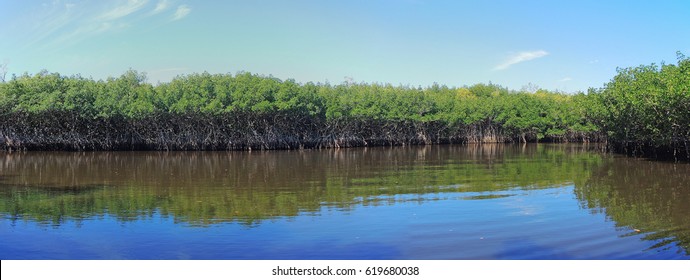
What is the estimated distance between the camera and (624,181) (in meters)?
17.1

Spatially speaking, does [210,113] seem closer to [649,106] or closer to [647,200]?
[649,106]

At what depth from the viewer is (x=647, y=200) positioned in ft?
41.1

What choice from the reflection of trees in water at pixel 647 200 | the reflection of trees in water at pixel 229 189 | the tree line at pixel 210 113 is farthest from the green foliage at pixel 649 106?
the reflection of trees in water at pixel 229 189

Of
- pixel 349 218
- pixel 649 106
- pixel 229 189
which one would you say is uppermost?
pixel 649 106

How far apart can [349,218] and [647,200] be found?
701cm

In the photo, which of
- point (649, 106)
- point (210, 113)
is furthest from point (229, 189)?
point (210, 113)

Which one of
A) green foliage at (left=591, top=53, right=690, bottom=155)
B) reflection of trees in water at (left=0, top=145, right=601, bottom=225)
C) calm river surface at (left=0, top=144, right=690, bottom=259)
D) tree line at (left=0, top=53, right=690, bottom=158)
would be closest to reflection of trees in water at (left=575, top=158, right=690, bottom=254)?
calm river surface at (left=0, top=144, right=690, bottom=259)

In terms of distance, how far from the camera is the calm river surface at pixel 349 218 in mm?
7930

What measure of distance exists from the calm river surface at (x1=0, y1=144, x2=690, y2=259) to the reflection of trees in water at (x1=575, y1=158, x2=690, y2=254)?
0.11 feet

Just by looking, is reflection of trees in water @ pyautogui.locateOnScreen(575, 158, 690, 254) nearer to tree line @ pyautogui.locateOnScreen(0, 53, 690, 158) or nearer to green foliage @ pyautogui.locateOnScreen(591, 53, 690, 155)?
green foliage @ pyautogui.locateOnScreen(591, 53, 690, 155)

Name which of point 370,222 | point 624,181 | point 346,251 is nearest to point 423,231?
point 370,222

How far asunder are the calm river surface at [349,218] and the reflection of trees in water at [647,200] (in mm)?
33

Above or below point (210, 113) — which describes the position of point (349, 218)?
below

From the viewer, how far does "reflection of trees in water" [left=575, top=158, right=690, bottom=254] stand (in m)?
9.02
